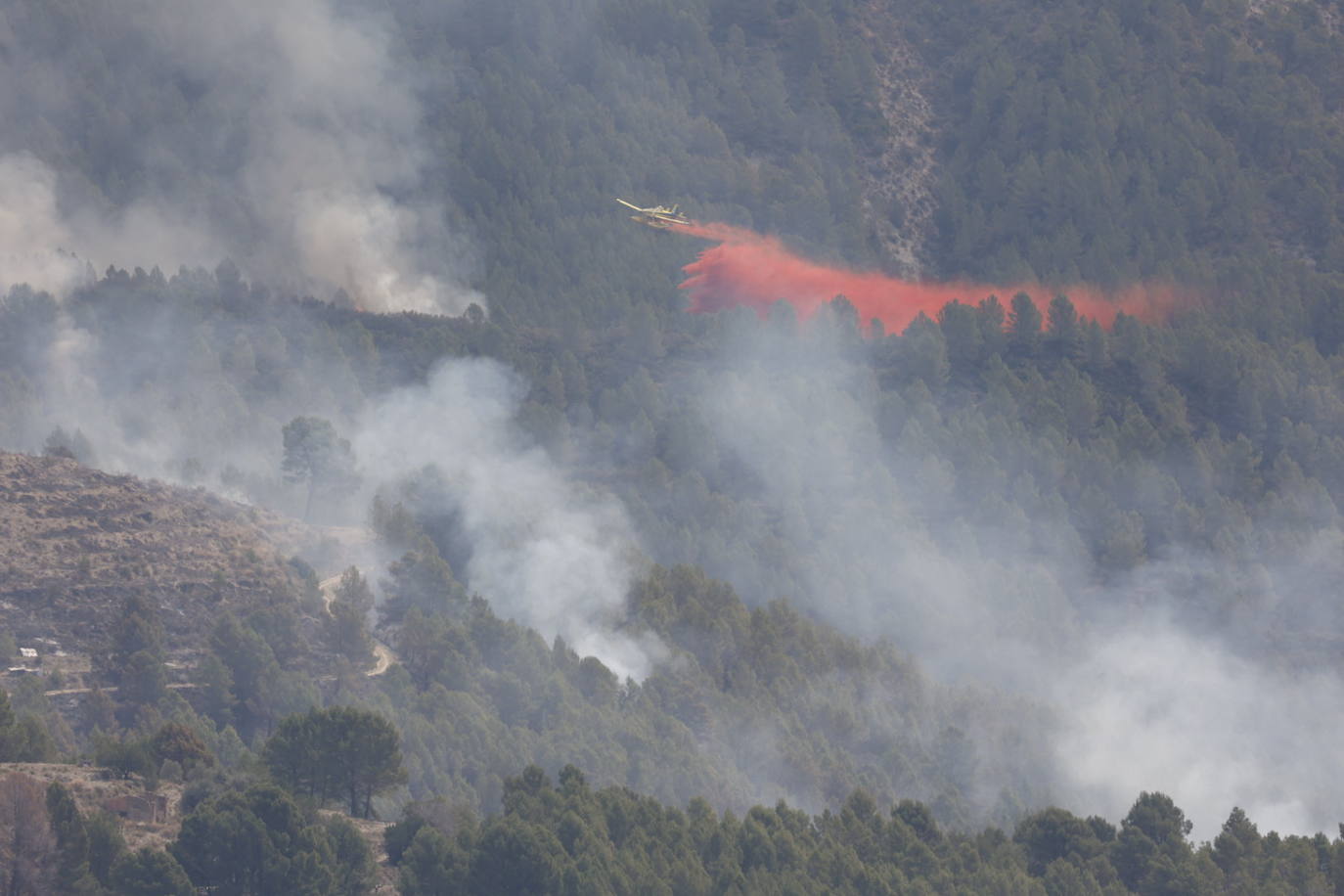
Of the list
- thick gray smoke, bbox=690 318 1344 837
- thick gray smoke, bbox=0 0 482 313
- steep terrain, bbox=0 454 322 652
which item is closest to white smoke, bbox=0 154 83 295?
thick gray smoke, bbox=0 0 482 313

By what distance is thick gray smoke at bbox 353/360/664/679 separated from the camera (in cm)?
13738

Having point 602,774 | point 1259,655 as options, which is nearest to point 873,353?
point 1259,655

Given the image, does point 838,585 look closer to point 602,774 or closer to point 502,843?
point 602,774

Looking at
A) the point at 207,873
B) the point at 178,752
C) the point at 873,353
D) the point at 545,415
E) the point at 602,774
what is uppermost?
the point at 873,353

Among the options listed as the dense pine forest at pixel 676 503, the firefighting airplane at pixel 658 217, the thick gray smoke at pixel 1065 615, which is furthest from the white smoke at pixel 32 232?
the thick gray smoke at pixel 1065 615

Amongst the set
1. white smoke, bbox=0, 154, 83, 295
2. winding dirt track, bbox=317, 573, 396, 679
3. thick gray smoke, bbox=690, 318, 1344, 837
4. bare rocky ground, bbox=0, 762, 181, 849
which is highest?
white smoke, bbox=0, 154, 83, 295

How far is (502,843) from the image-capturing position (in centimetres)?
9225

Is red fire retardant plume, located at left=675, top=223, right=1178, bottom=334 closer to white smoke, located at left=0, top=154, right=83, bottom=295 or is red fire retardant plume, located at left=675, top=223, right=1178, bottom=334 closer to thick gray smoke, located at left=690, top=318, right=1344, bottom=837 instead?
thick gray smoke, located at left=690, top=318, right=1344, bottom=837

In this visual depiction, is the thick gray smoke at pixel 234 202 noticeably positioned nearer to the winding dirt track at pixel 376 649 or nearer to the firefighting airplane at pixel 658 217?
the firefighting airplane at pixel 658 217

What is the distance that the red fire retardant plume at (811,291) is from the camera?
17975 cm

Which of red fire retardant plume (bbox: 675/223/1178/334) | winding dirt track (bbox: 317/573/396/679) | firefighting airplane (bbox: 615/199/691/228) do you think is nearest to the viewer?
winding dirt track (bbox: 317/573/396/679)

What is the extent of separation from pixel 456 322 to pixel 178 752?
81557 millimetres

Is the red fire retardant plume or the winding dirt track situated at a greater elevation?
the red fire retardant plume

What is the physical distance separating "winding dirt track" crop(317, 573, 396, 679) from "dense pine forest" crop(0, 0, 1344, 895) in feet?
1.82
